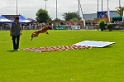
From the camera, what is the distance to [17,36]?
19594 mm

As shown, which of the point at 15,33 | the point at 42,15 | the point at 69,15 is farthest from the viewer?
the point at 69,15

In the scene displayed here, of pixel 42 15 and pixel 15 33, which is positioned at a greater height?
pixel 42 15

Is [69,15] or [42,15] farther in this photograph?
[69,15]

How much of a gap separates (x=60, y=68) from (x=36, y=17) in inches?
4033

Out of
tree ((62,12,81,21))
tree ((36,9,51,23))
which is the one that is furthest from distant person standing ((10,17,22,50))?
tree ((62,12,81,21))

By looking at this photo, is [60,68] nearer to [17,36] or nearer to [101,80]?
[101,80]

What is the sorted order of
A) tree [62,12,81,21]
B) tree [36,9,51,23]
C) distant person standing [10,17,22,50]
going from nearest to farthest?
distant person standing [10,17,22,50] < tree [36,9,51,23] < tree [62,12,81,21]

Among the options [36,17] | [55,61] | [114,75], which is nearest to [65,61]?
[55,61]

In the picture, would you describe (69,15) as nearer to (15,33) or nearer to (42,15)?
(42,15)

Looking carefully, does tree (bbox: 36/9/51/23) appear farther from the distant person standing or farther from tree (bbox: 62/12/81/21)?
the distant person standing

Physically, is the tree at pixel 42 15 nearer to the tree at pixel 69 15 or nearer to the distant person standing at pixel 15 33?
the tree at pixel 69 15

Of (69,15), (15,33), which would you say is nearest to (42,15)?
(69,15)

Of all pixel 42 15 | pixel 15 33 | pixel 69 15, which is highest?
pixel 69 15

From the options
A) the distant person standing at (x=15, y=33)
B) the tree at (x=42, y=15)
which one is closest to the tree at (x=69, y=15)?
the tree at (x=42, y=15)
